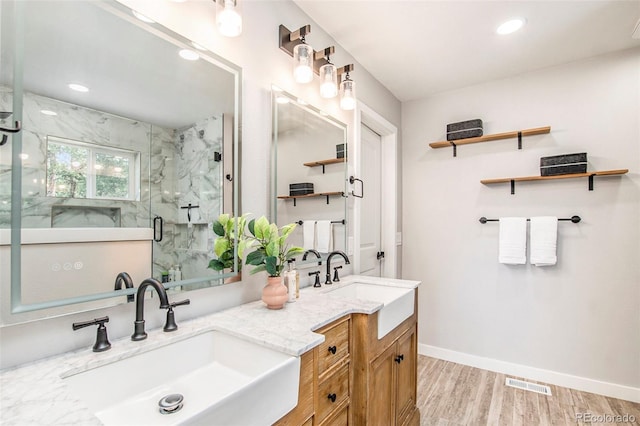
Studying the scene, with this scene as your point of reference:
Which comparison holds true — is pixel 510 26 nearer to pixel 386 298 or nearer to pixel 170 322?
pixel 386 298

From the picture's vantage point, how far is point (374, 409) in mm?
Result: 1452

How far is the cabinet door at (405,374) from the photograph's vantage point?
5.72ft

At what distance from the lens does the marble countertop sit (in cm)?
63

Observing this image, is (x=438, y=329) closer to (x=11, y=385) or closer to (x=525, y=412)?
(x=525, y=412)

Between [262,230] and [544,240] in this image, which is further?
[544,240]

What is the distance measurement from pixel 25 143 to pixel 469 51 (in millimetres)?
2673

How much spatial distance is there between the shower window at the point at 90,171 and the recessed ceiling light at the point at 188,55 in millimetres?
440

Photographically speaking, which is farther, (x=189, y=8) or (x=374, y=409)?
(x=374, y=409)

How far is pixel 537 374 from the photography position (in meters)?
2.59

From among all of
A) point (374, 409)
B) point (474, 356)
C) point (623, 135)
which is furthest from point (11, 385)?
point (623, 135)

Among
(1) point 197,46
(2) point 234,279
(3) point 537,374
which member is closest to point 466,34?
(1) point 197,46

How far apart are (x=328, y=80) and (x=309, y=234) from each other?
961 millimetres

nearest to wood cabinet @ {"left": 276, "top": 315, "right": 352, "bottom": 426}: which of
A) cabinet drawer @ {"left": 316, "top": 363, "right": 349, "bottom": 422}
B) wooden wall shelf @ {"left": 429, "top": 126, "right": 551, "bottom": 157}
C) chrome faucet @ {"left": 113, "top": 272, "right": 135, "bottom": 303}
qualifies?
cabinet drawer @ {"left": 316, "top": 363, "right": 349, "bottom": 422}

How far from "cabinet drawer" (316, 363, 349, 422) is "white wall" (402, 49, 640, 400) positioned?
81.8 inches
